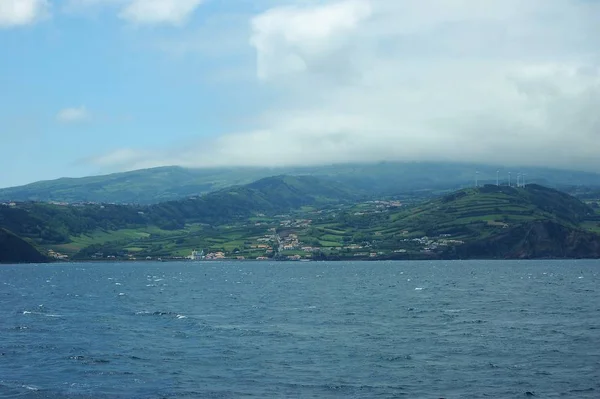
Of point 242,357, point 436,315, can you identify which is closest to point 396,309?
point 436,315

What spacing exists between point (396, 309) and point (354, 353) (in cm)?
4176

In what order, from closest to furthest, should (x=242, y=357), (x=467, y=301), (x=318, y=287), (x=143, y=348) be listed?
(x=242, y=357), (x=143, y=348), (x=467, y=301), (x=318, y=287)

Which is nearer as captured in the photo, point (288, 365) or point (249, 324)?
point (288, 365)

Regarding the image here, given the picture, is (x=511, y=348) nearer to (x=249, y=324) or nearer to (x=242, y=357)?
(x=242, y=357)

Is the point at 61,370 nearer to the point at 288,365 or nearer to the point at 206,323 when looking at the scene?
the point at 288,365

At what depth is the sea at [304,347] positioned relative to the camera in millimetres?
54438

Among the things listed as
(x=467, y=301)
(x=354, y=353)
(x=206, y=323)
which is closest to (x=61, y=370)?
(x=354, y=353)

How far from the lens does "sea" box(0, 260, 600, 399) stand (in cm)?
5444

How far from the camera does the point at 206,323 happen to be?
91.7m

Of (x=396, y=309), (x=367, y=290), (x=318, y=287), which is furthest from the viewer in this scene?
(x=318, y=287)

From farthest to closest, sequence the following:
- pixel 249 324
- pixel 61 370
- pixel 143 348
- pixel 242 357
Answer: pixel 249 324, pixel 143 348, pixel 242 357, pixel 61 370

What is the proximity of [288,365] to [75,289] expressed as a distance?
111 m

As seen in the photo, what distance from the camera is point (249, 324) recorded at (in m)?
90.6

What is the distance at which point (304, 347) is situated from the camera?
71500mm
